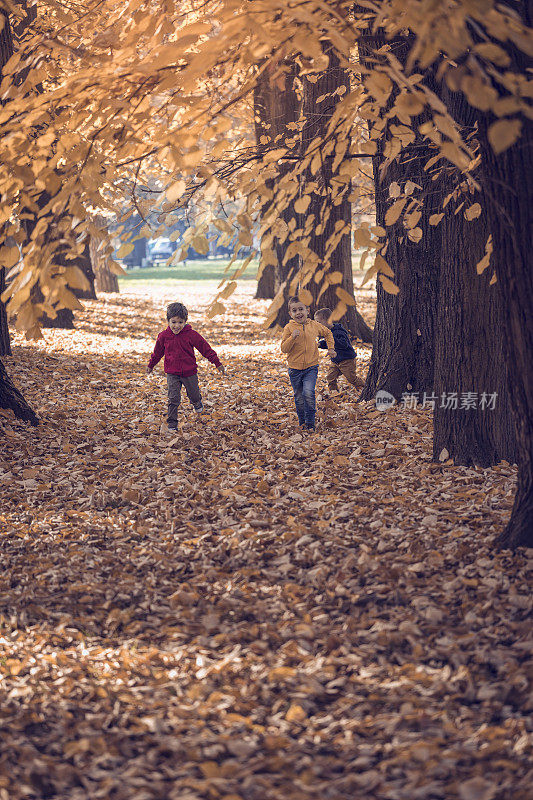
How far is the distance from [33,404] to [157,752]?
705 cm

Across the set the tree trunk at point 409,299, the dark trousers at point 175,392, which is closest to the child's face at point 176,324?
the dark trousers at point 175,392

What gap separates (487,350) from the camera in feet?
21.0

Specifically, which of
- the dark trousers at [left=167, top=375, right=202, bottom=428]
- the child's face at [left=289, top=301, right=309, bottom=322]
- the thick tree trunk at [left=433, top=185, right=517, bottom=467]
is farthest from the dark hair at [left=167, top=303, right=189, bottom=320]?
the thick tree trunk at [left=433, top=185, right=517, bottom=467]

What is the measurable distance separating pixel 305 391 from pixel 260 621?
4211mm

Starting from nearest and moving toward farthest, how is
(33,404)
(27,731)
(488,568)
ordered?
(27,731), (488,568), (33,404)

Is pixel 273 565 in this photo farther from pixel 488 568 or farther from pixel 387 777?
pixel 387 777

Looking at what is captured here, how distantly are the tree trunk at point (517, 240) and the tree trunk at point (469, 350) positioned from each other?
1915 mm

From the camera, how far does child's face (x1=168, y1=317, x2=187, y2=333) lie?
8.59 metres

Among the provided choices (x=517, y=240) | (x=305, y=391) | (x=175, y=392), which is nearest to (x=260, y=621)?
(x=517, y=240)

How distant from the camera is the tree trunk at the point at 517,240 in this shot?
3982mm

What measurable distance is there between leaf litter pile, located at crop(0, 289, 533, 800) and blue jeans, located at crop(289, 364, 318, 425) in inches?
14.0

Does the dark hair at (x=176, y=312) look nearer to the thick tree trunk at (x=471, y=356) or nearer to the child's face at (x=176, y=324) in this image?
the child's face at (x=176, y=324)

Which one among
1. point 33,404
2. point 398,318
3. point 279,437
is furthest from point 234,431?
point 33,404

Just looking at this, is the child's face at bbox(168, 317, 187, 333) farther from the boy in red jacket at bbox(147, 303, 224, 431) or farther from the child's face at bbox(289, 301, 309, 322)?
the child's face at bbox(289, 301, 309, 322)
